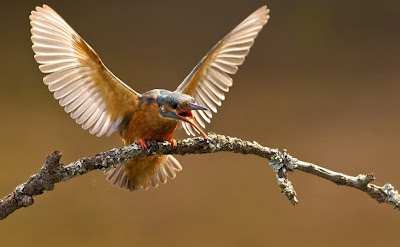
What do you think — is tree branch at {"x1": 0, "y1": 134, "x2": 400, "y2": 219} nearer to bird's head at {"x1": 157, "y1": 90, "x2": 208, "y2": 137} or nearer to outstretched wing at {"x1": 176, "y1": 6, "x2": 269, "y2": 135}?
bird's head at {"x1": 157, "y1": 90, "x2": 208, "y2": 137}

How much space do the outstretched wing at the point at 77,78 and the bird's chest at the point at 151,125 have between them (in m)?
0.05

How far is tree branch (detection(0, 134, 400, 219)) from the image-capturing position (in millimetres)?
1223

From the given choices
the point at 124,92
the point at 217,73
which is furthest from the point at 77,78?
the point at 217,73

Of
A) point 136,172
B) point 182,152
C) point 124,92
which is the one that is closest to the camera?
point 182,152

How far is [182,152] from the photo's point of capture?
144 cm

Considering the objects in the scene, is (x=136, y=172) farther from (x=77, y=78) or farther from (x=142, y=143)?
(x=77, y=78)

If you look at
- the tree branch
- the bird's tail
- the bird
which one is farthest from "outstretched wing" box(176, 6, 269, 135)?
the tree branch

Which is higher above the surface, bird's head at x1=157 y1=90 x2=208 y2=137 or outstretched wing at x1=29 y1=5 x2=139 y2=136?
outstretched wing at x1=29 y1=5 x2=139 y2=136

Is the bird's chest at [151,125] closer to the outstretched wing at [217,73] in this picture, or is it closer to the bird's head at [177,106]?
the bird's head at [177,106]

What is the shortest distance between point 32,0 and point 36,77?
0.34 metres

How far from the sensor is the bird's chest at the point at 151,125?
1.50 meters

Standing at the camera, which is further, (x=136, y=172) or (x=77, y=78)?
(x=136, y=172)

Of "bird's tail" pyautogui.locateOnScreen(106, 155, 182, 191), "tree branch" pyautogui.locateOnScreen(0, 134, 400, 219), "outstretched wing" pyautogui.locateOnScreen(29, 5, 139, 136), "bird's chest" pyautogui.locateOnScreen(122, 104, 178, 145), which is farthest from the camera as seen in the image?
"bird's tail" pyautogui.locateOnScreen(106, 155, 182, 191)

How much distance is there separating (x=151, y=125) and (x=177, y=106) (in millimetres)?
91
